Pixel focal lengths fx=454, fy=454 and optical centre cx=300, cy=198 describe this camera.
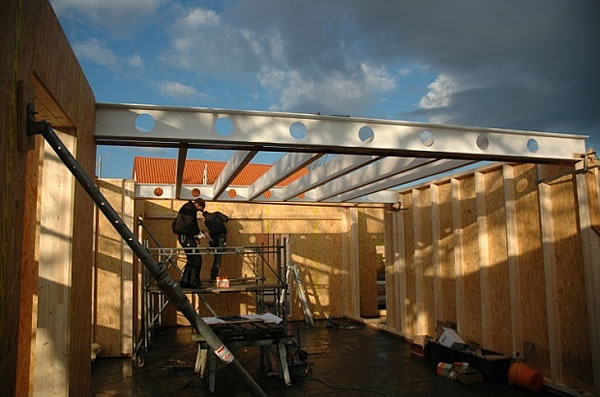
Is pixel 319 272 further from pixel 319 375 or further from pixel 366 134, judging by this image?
pixel 366 134

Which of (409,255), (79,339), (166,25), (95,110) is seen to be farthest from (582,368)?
(166,25)

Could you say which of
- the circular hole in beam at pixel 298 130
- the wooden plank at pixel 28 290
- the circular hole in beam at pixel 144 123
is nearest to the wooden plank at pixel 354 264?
the circular hole in beam at pixel 298 130

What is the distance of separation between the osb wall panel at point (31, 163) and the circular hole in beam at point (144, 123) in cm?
36

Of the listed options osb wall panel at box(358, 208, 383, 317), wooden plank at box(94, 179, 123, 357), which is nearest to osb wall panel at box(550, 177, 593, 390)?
Answer: osb wall panel at box(358, 208, 383, 317)

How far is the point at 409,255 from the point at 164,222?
5.70 meters

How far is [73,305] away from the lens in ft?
9.88

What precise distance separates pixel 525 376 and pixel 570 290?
1253mm

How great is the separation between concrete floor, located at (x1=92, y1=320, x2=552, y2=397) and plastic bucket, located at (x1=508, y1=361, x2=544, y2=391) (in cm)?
9

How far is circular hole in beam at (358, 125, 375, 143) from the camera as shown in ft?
14.2

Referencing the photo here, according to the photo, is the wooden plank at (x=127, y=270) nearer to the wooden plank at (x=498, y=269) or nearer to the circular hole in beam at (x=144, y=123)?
the circular hole in beam at (x=144, y=123)

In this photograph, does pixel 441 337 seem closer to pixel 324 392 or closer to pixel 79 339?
pixel 324 392

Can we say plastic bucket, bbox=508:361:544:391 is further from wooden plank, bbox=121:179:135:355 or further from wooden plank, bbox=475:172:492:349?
wooden plank, bbox=121:179:135:355

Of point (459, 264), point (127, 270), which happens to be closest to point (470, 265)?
point (459, 264)

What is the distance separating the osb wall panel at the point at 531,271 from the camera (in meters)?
6.00
